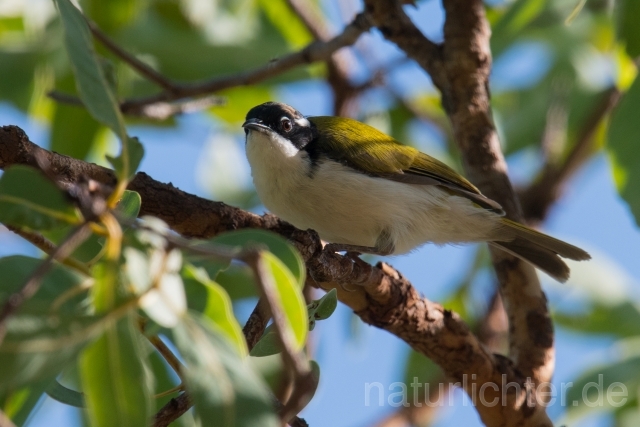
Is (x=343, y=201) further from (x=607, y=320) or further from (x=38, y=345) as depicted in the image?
(x=38, y=345)

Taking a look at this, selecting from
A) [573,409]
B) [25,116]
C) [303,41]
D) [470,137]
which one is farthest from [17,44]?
[573,409]

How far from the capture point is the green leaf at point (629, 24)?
3916mm

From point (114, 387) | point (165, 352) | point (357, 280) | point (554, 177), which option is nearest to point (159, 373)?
point (165, 352)

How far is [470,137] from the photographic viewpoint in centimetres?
455

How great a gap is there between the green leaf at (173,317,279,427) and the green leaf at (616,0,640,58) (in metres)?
3.02

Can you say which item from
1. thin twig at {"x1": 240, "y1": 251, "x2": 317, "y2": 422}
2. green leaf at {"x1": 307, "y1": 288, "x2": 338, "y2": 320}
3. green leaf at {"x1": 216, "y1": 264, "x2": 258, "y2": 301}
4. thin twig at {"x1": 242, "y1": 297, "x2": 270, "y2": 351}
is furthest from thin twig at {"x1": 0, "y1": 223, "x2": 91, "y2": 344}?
green leaf at {"x1": 216, "y1": 264, "x2": 258, "y2": 301}

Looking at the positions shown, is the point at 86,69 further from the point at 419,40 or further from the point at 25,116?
the point at 25,116

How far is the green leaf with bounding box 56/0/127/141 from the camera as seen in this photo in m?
2.00

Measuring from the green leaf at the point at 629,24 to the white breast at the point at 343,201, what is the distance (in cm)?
137

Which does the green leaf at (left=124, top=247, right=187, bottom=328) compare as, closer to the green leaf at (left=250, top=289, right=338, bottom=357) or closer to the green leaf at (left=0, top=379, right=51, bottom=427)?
the green leaf at (left=0, top=379, right=51, bottom=427)

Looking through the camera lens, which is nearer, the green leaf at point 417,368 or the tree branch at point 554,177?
the green leaf at point 417,368

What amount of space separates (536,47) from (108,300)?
18.4 feet

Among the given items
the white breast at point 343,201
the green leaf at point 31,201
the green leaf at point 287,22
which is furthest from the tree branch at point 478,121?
the green leaf at point 31,201

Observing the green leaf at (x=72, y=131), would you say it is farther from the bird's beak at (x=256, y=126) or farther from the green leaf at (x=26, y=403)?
the green leaf at (x=26, y=403)
